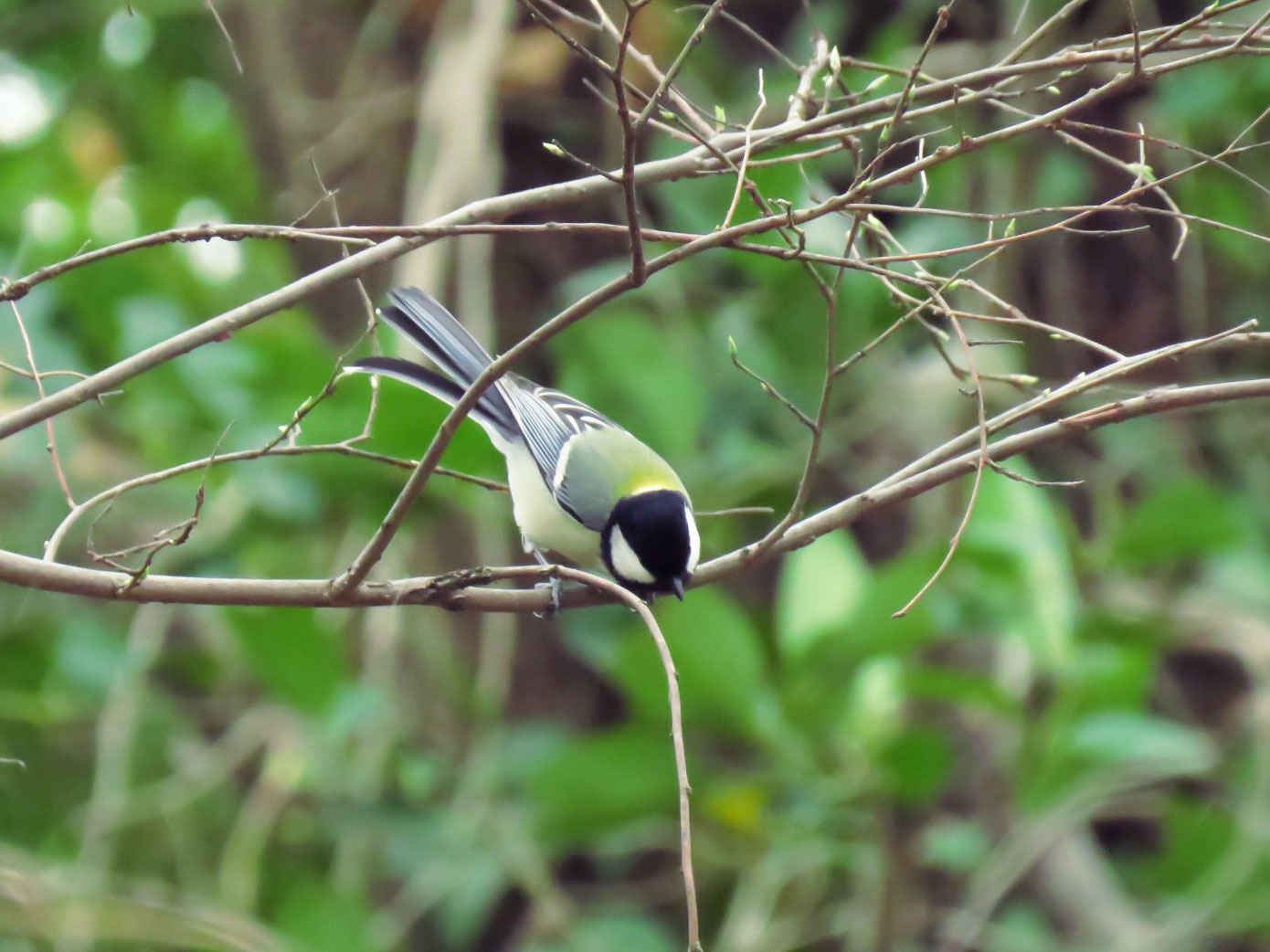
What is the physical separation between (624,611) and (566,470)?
0.73 metres

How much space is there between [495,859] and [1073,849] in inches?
56.0

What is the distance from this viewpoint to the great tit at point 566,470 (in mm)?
2273

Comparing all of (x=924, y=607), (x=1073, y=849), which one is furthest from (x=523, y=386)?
(x=1073, y=849)

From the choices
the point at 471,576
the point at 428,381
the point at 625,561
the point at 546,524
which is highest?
the point at 428,381

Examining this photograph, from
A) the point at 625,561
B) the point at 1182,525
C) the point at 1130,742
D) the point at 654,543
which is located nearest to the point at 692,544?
the point at 654,543

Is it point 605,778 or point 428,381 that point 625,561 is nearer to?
point 428,381

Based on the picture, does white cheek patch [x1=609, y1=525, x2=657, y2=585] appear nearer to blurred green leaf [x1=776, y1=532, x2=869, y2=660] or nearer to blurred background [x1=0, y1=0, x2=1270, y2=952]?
blurred background [x1=0, y1=0, x2=1270, y2=952]

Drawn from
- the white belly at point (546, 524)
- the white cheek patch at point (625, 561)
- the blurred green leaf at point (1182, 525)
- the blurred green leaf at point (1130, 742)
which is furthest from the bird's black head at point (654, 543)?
the blurred green leaf at point (1182, 525)

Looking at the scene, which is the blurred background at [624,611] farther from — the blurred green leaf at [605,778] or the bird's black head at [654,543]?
the bird's black head at [654,543]

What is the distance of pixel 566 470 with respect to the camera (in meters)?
2.58

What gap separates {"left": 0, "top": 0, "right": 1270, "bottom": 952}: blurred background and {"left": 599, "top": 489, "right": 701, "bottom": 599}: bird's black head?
364 mm

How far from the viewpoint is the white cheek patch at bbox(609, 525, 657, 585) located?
7.51ft

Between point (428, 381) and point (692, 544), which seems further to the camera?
point (428, 381)

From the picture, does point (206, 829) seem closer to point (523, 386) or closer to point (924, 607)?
point (523, 386)
